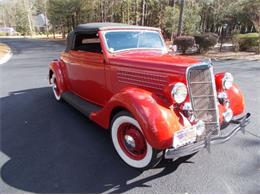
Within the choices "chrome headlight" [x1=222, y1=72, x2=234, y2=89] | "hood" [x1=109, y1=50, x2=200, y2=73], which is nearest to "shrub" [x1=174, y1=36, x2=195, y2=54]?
"hood" [x1=109, y1=50, x2=200, y2=73]

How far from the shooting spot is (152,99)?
8.37 ft

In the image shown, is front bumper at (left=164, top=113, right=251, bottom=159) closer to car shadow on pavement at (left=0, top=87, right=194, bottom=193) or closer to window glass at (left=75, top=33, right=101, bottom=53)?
car shadow on pavement at (left=0, top=87, right=194, bottom=193)

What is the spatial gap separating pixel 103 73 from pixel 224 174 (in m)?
2.22

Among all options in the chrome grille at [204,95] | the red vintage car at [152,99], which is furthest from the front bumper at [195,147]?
the chrome grille at [204,95]

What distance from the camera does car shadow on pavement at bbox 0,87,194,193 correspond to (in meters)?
2.50

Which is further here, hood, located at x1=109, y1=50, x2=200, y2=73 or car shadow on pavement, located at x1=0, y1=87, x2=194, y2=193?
hood, located at x1=109, y1=50, x2=200, y2=73

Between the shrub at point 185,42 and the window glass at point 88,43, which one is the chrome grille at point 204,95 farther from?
the shrub at point 185,42

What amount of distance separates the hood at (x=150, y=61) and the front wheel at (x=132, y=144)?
2.30 ft

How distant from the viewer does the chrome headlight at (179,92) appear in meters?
2.47

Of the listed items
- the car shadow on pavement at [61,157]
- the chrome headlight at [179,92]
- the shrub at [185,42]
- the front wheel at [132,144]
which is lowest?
the car shadow on pavement at [61,157]

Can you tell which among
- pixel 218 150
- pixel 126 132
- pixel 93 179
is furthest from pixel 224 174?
pixel 93 179

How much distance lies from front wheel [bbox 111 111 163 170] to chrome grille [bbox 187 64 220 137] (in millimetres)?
689

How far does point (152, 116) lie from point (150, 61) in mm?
862

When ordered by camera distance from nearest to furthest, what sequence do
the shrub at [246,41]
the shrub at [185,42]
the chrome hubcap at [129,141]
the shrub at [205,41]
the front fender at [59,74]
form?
1. the chrome hubcap at [129,141]
2. the front fender at [59,74]
3. the shrub at [185,42]
4. the shrub at [205,41]
5. the shrub at [246,41]
